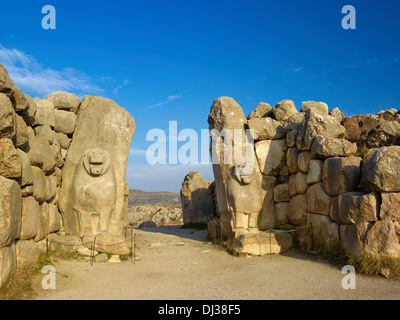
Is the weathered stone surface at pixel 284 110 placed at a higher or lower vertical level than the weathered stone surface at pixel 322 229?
higher

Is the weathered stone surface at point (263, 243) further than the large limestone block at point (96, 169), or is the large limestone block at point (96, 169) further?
the weathered stone surface at point (263, 243)

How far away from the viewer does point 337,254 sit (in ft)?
20.0

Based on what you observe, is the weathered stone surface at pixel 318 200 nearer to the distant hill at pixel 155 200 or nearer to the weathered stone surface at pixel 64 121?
the weathered stone surface at pixel 64 121

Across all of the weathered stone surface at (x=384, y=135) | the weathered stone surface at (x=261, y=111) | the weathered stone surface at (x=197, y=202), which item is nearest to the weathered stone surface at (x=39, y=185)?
the weathered stone surface at (x=261, y=111)

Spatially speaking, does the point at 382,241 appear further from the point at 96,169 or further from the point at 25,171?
the point at 25,171

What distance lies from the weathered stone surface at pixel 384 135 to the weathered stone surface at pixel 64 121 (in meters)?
6.15

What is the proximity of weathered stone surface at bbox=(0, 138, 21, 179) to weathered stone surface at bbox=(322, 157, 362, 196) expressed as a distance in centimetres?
524

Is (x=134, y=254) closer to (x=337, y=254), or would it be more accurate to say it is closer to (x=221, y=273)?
(x=221, y=273)

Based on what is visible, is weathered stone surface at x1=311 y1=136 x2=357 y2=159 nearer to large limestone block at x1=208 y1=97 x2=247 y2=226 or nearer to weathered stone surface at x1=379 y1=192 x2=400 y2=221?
weathered stone surface at x1=379 y1=192 x2=400 y2=221

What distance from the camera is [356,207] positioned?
571 centimetres

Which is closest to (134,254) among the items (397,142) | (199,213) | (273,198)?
(273,198)

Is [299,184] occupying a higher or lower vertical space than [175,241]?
higher

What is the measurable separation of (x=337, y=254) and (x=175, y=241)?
4885 mm

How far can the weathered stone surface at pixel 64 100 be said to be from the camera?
7250 millimetres
